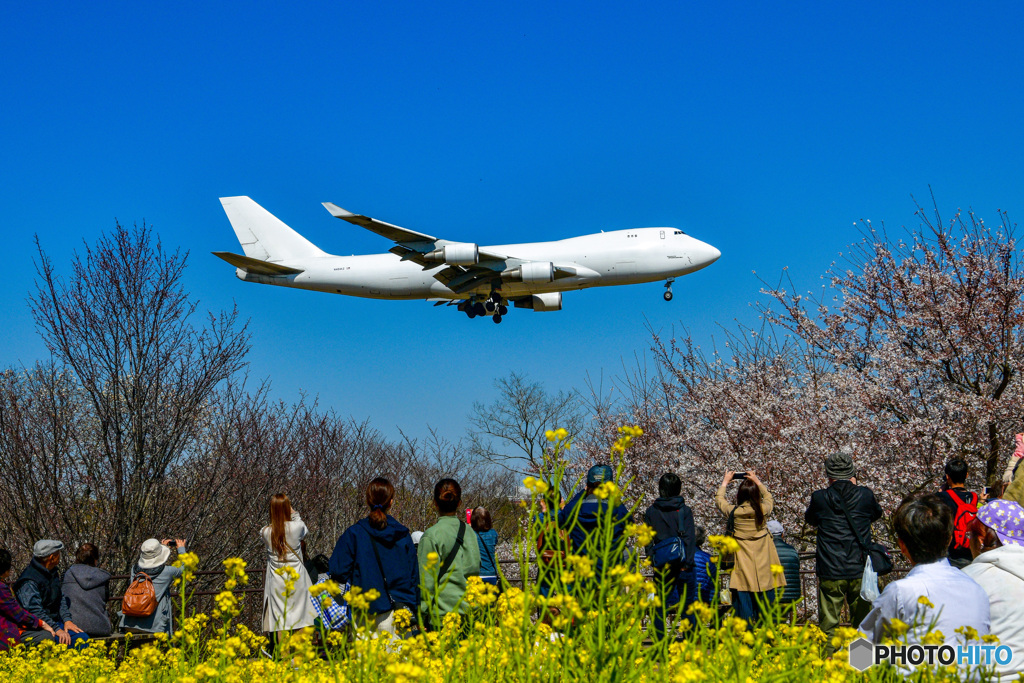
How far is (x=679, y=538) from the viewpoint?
6.52 metres

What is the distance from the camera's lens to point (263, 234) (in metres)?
35.3

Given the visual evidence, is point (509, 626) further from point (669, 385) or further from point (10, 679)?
point (669, 385)

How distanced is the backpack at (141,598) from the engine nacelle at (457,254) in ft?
61.4

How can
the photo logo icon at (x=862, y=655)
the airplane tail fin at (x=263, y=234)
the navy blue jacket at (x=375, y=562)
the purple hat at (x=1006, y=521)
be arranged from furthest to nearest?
the airplane tail fin at (x=263, y=234) → the navy blue jacket at (x=375, y=562) → the purple hat at (x=1006, y=521) → the photo logo icon at (x=862, y=655)

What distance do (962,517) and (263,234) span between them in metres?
32.6

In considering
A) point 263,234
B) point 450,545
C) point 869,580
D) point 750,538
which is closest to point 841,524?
point 869,580

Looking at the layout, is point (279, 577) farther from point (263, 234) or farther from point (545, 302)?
point (263, 234)

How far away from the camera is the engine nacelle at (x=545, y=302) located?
2881cm

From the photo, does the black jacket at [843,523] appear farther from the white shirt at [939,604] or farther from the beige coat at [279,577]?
the beige coat at [279,577]

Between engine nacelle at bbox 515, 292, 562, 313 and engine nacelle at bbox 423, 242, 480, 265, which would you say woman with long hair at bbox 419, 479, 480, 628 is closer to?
engine nacelle at bbox 423, 242, 480, 265

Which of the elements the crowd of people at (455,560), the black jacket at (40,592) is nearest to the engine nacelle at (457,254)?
the crowd of people at (455,560)

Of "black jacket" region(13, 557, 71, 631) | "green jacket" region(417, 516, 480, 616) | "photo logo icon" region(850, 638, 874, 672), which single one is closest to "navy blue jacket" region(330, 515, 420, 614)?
"green jacket" region(417, 516, 480, 616)

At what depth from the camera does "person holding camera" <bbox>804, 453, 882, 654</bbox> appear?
7023 mm

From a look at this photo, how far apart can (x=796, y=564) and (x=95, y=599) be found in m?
6.79
